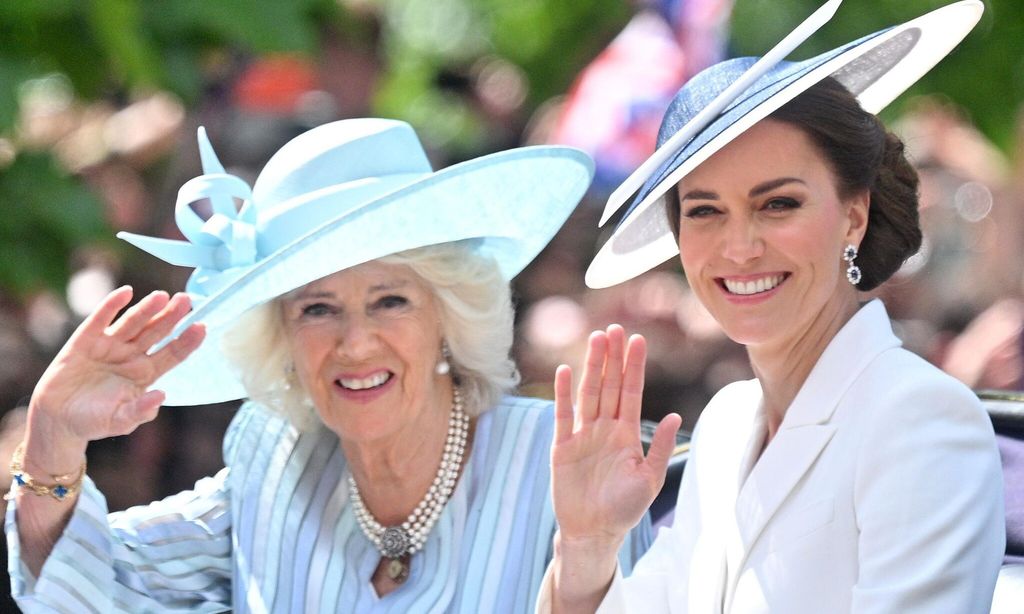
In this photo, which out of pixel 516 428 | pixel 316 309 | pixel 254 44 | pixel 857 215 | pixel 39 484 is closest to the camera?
pixel 857 215

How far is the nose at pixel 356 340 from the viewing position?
3.16 meters

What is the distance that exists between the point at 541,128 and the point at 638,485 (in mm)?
3886

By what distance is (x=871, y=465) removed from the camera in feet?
7.93

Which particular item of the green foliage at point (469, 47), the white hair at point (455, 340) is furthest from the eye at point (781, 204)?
the green foliage at point (469, 47)

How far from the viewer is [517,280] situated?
6672mm

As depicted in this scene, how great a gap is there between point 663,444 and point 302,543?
3.13 feet

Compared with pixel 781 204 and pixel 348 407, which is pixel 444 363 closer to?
pixel 348 407

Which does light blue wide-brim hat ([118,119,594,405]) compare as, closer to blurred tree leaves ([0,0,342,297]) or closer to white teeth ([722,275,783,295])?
white teeth ([722,275,783,295])

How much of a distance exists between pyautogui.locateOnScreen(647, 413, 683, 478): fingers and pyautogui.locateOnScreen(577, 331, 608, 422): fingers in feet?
0.34

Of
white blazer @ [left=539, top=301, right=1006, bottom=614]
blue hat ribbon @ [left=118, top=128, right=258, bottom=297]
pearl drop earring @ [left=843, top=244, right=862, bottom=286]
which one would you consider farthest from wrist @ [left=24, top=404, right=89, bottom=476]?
pearl drop earring @ [left=843, top=244, right=862, bottom=286]

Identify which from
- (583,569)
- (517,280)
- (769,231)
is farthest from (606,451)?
(517,280)

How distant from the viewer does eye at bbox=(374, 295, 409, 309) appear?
127 inches

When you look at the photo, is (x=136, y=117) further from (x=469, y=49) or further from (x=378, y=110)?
(x=469, y=49)

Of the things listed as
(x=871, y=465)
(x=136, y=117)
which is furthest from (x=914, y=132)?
(x=871, y=465)
